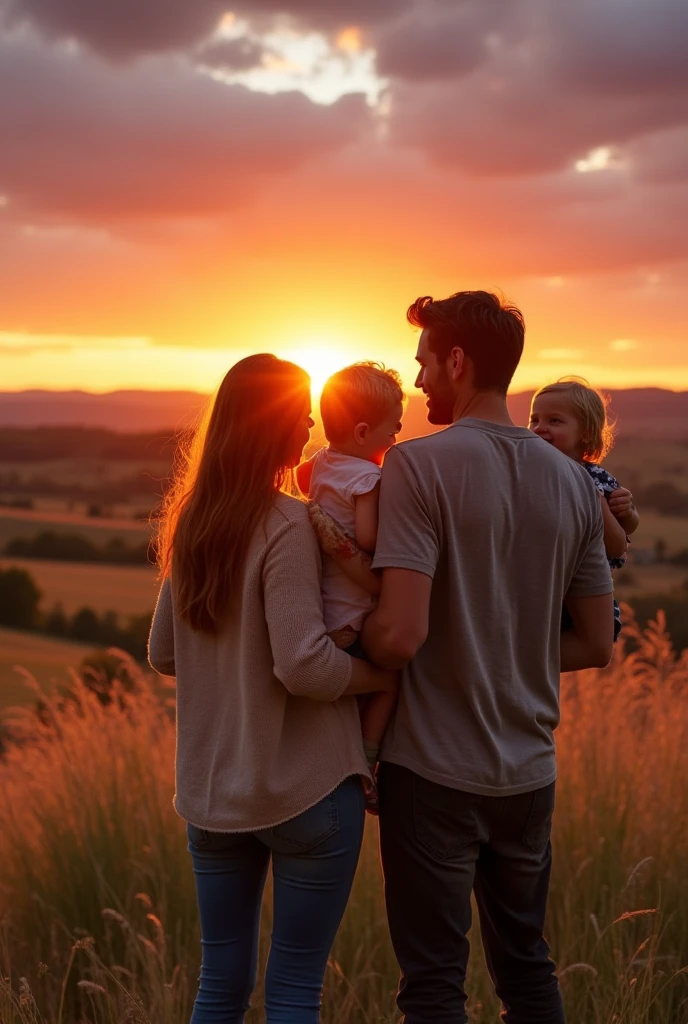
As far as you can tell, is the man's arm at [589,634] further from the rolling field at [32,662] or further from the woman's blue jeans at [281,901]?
the rolling field at [32,662]

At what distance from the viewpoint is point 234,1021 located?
2.65 metres

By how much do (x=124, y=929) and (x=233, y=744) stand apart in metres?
2.43

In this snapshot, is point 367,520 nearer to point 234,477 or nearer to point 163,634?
point 234,477

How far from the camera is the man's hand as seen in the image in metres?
2.98

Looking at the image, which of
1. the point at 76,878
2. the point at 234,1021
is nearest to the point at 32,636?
the point at 76,878

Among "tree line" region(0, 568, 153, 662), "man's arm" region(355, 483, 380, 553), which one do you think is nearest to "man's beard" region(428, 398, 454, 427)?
"man's arm" region(355, 483, 380, 553)

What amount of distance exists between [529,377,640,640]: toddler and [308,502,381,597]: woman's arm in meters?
0.78

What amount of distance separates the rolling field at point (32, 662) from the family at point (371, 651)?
3.51 metres

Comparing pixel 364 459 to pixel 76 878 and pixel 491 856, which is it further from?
pixel 76 878

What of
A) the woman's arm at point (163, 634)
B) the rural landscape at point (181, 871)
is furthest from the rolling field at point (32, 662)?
the woman's arm at point (163, 634)

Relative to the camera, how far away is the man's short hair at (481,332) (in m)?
2.56

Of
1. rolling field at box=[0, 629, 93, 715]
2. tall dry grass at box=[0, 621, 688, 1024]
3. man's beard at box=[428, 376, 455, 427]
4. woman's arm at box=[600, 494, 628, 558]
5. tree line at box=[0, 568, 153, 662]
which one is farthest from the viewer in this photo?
tree line at box=[0, 568, 153, 662]

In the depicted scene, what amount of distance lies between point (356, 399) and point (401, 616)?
616 millimetres

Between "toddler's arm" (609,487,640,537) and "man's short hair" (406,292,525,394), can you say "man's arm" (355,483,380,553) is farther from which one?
"toddler's arm" (609,487,640,537)
